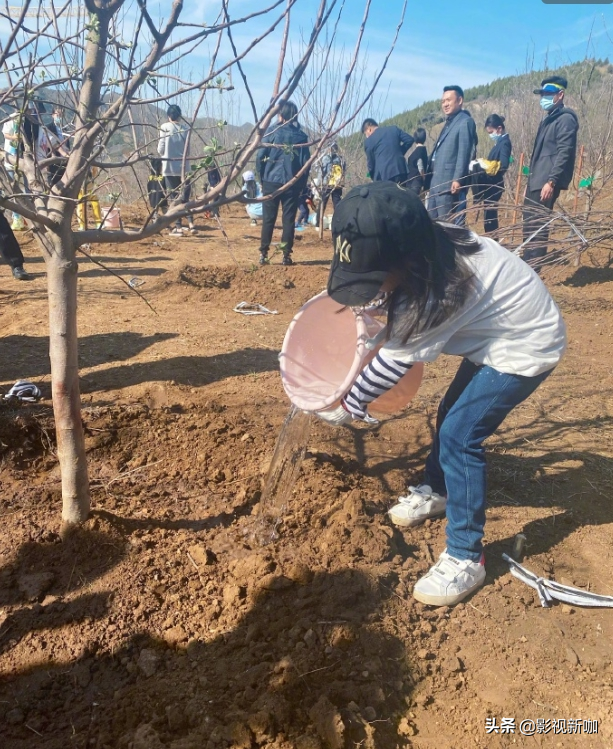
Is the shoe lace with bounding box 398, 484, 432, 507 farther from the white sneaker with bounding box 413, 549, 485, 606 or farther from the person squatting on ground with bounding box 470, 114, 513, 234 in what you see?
the person squatting on ground with bounding box 470, 114, 513, 234

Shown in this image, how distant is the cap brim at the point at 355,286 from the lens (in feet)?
5.33

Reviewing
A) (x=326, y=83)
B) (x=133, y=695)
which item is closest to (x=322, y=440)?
(x=133, y=695)

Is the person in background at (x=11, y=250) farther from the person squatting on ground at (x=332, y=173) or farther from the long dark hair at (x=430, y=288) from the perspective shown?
the person squatting on ground at (x=332, y=173)

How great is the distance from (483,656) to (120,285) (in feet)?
18.1

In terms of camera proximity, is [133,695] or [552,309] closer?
[133,695]

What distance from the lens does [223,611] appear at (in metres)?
2.06

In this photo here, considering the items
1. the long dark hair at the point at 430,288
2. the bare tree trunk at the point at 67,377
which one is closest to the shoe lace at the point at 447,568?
the long dark hair at the point at 430,288

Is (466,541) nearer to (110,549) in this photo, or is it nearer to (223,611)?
(223,611)

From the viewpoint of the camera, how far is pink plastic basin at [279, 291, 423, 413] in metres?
2.03

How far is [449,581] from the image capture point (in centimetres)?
211

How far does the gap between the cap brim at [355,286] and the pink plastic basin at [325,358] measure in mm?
240

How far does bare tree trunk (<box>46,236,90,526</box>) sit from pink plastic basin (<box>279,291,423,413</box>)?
2.48 ft

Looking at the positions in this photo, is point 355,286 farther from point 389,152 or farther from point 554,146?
point 389,152

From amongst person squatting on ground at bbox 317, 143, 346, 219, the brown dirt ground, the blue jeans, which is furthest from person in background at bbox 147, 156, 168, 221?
person squatting on ground at bbox 317, 143, 346, 219
